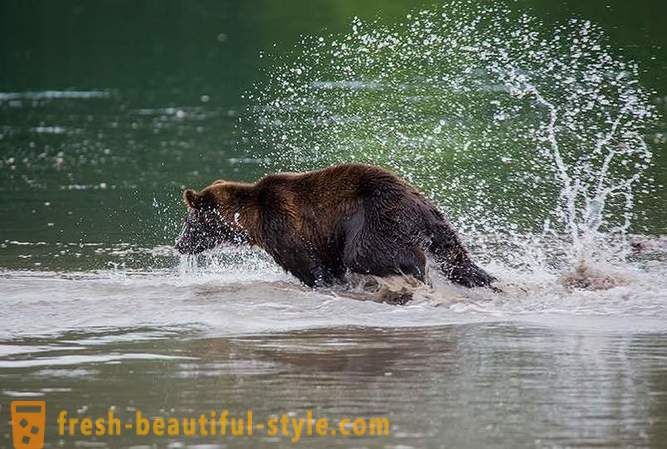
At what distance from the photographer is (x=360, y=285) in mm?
9625

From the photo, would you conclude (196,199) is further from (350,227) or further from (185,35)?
(185,35)

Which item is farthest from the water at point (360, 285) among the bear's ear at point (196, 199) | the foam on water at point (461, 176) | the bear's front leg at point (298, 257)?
the bear's ear at point (196, 199)

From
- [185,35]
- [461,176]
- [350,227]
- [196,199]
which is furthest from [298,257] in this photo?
[185,35]

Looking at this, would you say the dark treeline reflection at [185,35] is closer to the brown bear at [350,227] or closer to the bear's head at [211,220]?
the bear's head at [211,220]

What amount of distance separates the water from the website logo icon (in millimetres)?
103

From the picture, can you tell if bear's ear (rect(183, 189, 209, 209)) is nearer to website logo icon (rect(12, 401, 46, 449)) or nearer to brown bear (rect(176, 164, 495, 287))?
brown bear (rect(176, 164, 495, 287))

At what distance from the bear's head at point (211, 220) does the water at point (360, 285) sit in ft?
0.87

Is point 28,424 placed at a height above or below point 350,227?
below

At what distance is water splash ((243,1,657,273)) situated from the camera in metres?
12.8

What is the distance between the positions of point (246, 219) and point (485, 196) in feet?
15.5

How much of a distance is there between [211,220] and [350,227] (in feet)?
4.69

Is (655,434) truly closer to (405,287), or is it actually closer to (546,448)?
(546,448)

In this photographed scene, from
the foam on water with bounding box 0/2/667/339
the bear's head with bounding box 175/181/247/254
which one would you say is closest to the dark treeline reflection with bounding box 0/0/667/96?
the foam on water with bounding box 0/2/667/339

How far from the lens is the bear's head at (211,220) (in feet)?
33.8
